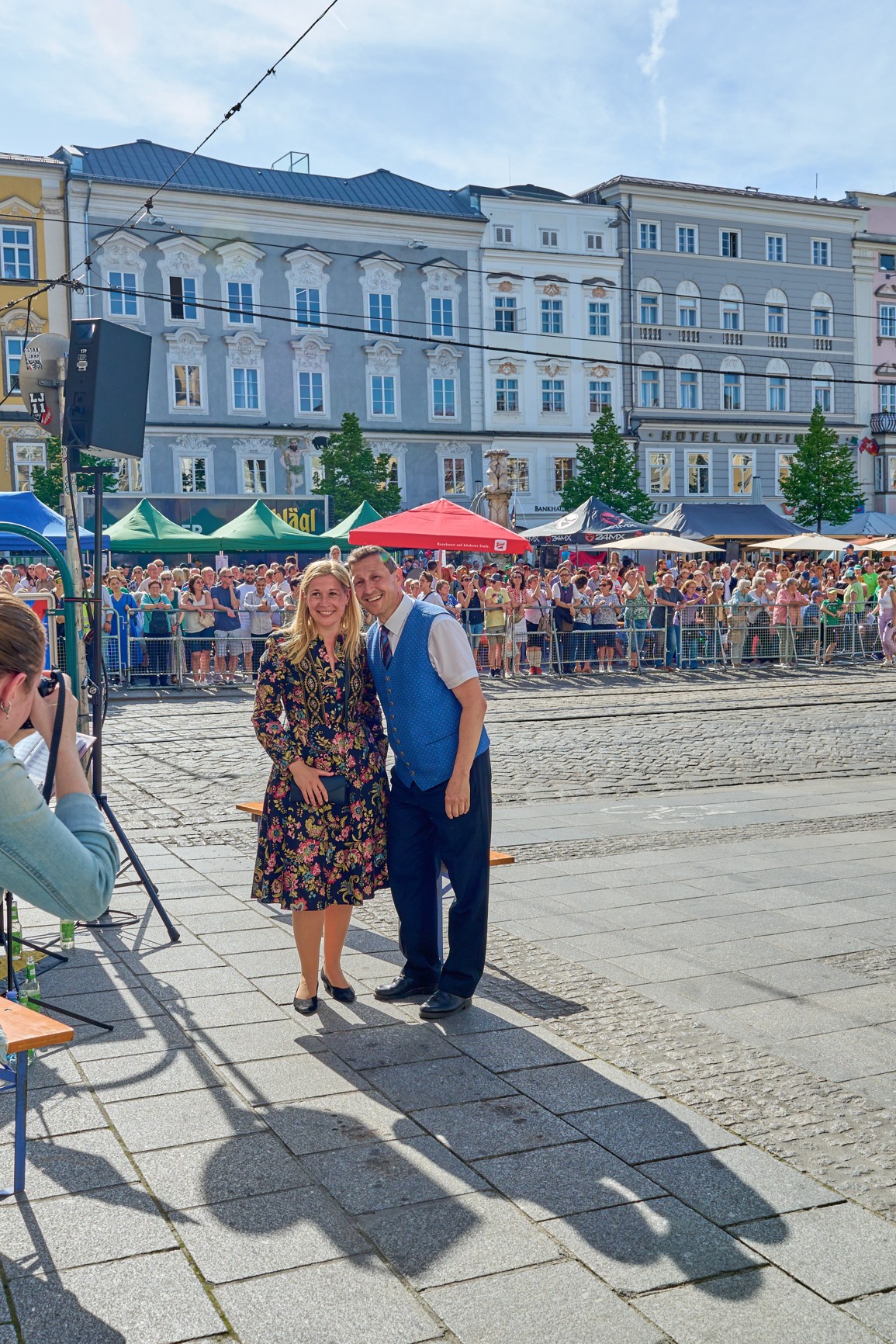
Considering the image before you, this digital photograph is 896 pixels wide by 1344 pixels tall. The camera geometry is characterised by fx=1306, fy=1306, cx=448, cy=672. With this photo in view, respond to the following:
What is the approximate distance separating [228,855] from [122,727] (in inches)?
277

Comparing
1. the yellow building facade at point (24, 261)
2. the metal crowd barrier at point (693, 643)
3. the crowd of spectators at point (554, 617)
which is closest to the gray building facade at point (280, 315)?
the yellow building facade at point (24, 261)

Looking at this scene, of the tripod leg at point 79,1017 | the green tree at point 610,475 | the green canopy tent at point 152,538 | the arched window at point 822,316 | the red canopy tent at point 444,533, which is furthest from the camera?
the arched window at point 822,316

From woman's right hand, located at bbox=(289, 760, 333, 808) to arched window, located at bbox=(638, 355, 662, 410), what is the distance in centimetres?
4949

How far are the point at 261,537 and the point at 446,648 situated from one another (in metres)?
19.5

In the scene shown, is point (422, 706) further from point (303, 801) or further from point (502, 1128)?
point (502, 1128)

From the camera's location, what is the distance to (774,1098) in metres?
4.01

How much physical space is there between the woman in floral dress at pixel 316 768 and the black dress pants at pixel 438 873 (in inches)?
4.4

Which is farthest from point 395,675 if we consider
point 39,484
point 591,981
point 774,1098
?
point 39,484

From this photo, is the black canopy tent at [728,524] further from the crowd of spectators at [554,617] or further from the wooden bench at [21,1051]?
the wooden bench at [21,1051]

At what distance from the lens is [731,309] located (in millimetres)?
53938

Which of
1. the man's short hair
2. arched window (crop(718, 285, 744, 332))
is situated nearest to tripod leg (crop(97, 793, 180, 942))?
the man's short hair

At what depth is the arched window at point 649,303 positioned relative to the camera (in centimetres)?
5178

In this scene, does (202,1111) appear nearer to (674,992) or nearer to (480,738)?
(480,738)

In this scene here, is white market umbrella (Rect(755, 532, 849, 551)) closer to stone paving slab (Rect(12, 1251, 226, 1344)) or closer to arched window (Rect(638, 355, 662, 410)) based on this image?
arched window (Rect(638, 355, 662, 410))
